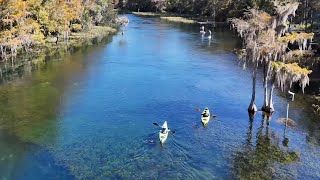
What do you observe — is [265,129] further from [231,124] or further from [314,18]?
[314,18]

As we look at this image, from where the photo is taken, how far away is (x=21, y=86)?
53.9 meters

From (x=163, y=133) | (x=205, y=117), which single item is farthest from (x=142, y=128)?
(x=205, y=117)

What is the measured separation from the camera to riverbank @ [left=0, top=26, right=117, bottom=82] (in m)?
63.2

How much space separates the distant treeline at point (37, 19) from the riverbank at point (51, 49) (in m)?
1.34

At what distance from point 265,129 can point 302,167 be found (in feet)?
27.2

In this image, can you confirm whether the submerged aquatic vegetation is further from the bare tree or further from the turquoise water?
the bare tree

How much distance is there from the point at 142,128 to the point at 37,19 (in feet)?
155

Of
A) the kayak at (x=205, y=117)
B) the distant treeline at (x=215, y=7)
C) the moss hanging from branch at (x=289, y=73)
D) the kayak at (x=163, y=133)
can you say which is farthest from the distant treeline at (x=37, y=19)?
the moss hanging from branch at (x=289, y=73)

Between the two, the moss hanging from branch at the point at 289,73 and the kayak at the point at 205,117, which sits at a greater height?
the moss hanging from branch at the point at 289,73

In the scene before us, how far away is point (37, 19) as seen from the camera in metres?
78.3

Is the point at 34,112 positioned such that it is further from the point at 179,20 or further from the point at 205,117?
the point at 179,20

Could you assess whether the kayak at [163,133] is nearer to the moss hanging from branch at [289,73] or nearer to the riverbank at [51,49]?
the moss hanging from branch at [289,73]

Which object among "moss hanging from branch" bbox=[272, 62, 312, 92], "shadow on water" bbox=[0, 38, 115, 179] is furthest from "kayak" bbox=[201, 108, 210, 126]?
"shadow on water" bbox=[0, 38, 115, 179]

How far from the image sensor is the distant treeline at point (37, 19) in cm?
6562
